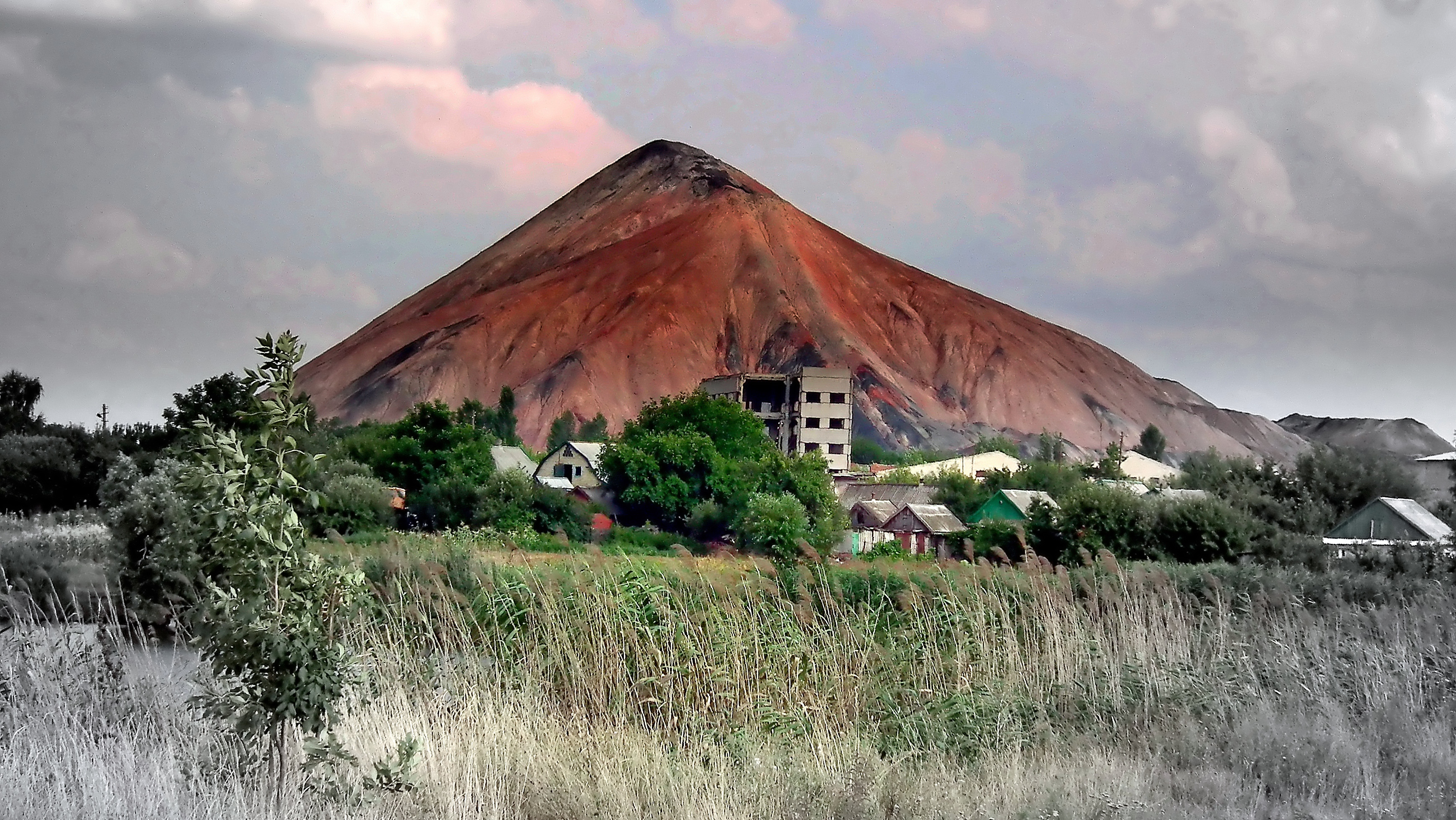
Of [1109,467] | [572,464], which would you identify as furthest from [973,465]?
[572,464]

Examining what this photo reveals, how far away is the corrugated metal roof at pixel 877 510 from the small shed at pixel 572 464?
82.5ft

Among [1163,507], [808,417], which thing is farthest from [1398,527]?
[808,417]

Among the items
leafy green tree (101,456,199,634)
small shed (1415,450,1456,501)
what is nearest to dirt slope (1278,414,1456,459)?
small shed (1415,450,1456,501)

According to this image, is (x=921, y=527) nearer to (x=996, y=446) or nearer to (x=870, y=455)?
(x=996, y=446)

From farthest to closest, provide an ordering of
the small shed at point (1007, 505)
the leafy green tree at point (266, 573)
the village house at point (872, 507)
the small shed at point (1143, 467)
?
the small shed at point (1143, 467), the village house at point (872, 507), the small shed at point (1007, 505), the leafy green tree at point (266, 573)

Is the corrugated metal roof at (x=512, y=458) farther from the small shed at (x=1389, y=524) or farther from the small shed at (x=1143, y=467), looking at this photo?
the small shed at (x=1389, y=524)

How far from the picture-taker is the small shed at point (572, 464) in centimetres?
9388

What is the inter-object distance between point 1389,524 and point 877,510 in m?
37.5

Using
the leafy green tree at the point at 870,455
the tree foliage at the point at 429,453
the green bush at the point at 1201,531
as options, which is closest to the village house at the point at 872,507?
the tree foliage at the point at 429,453

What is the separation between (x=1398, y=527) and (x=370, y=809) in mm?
34956

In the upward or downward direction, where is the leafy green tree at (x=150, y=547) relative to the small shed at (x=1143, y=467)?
downward

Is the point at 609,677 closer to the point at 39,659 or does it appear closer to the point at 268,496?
the point at 39,659

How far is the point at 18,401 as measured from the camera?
7594 centimetres

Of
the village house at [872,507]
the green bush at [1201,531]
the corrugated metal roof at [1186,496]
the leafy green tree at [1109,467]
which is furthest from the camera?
the leafy green tree at [1109,467]
